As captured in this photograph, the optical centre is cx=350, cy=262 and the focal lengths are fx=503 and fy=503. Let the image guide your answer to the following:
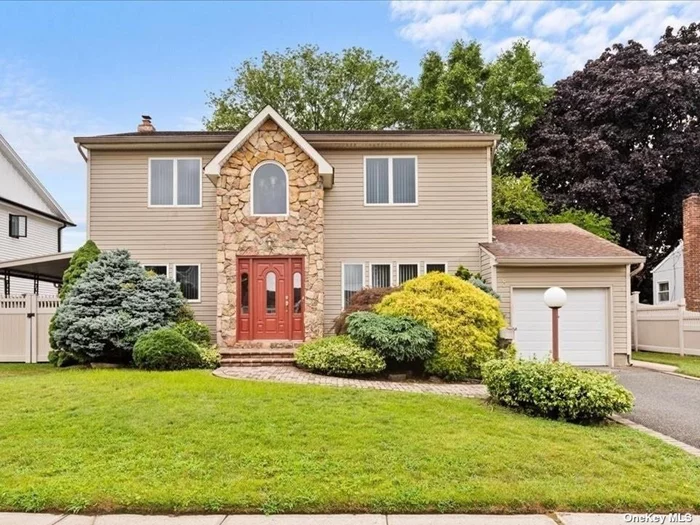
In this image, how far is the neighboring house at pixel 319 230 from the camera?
44.4 feet

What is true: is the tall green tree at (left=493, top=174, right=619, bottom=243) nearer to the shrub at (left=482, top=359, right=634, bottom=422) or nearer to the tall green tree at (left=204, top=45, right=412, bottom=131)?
the tall green tree at (left=204, top=45, right=412, bottom=131)

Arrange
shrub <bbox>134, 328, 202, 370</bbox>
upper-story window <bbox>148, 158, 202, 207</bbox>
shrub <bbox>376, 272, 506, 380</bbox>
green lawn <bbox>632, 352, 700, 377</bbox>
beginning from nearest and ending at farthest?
shrub <bbox>376, 272, 506, 380</bbox> < shrub <bbox>134, 328, 202, 370</bbox> < green lawn <bbox>632, 352, 700, 377</bbox> < upper-story window <bbox>148, 158, 202, 207</bbox>

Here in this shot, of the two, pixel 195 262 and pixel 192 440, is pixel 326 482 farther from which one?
pixel 195 262

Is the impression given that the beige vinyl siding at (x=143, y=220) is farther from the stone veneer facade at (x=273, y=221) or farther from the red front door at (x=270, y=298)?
the red front door at (x=270, y=298)

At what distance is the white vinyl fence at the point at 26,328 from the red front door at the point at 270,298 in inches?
215

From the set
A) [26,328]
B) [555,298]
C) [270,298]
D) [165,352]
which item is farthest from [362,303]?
[26,328]

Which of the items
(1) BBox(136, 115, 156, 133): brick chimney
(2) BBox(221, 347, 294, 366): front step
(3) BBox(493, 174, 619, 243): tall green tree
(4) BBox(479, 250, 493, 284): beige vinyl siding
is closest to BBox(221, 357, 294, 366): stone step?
(2) BBox(221, 347, 294, 366): front step

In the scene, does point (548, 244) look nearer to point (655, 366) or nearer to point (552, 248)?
point (552, 248)

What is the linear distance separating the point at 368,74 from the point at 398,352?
74.1 ft

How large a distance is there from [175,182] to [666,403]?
13006 millimetres

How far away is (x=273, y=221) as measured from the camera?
13625 mm

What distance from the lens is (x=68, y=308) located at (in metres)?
12.1

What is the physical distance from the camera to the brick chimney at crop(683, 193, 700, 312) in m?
18.0

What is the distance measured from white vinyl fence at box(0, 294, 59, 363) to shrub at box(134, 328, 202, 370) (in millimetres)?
4481
